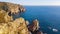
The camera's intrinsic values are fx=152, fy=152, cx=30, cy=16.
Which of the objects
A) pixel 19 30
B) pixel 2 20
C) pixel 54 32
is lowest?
pixel 54 32

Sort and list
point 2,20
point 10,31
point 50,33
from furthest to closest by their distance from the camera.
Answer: point 50,33 < point 2,20 < point 10,31

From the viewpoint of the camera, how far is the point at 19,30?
52219mm

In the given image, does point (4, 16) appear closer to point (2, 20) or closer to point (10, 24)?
point (2, 20)

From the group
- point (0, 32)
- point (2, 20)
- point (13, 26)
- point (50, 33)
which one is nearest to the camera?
point (0, 32)

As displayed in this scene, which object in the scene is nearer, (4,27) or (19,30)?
(4,27)

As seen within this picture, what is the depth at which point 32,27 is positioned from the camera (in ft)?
317

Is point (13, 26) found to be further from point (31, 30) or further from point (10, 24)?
point (31, 30)

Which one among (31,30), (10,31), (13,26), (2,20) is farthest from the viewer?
(31,30)

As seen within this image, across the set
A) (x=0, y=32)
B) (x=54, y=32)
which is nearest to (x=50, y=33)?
(x=54, y=32)

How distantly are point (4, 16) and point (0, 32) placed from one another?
14.2 m

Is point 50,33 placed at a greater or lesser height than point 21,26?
lesser

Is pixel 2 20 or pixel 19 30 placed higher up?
pixel 2 20

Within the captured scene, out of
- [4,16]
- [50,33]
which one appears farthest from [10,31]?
[50,33]

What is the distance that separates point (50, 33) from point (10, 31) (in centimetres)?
6202
